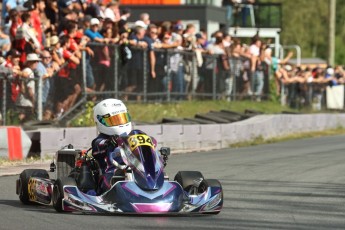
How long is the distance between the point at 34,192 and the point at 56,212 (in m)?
0.81

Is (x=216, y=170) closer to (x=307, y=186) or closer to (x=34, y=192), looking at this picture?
(x=307, y=186)

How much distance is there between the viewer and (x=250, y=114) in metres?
25.7

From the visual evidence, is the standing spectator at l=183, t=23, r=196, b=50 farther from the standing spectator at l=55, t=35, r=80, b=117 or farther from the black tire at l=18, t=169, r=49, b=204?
the black tire at l=18, t=169, r=49, b=204

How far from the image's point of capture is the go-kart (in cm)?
1051

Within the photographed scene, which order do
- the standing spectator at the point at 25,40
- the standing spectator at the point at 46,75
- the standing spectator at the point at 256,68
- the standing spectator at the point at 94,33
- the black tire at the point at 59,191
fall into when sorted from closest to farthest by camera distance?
1. the black tire at the point at 59,191
2. the standing spectator at the point at 25,40
3. the standing spectator at the point at 46,75
4. the standing spectator at the point at 94,33
5. the standing spectator at the point at 256,68

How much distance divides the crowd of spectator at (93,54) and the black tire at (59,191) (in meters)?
7.40

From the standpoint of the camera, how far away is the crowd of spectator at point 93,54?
1886 cm

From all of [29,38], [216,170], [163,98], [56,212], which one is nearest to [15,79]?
[29,38]

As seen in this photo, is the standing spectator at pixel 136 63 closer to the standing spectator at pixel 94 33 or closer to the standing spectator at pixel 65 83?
the standing spectator at pixel 94 33

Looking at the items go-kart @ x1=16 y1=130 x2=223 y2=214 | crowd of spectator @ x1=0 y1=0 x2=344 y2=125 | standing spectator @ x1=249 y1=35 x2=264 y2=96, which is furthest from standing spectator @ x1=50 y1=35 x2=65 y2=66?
standing spectator @ x1=249 y1=35 x2=264 y2=96

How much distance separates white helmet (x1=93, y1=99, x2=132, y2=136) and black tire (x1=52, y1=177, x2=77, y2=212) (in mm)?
656

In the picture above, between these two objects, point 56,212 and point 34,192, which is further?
point 34,192

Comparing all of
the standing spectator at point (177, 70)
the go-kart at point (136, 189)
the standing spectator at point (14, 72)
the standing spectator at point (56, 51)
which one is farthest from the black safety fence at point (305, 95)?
the go-kart at point (136, 189)

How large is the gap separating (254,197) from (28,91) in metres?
7.05
